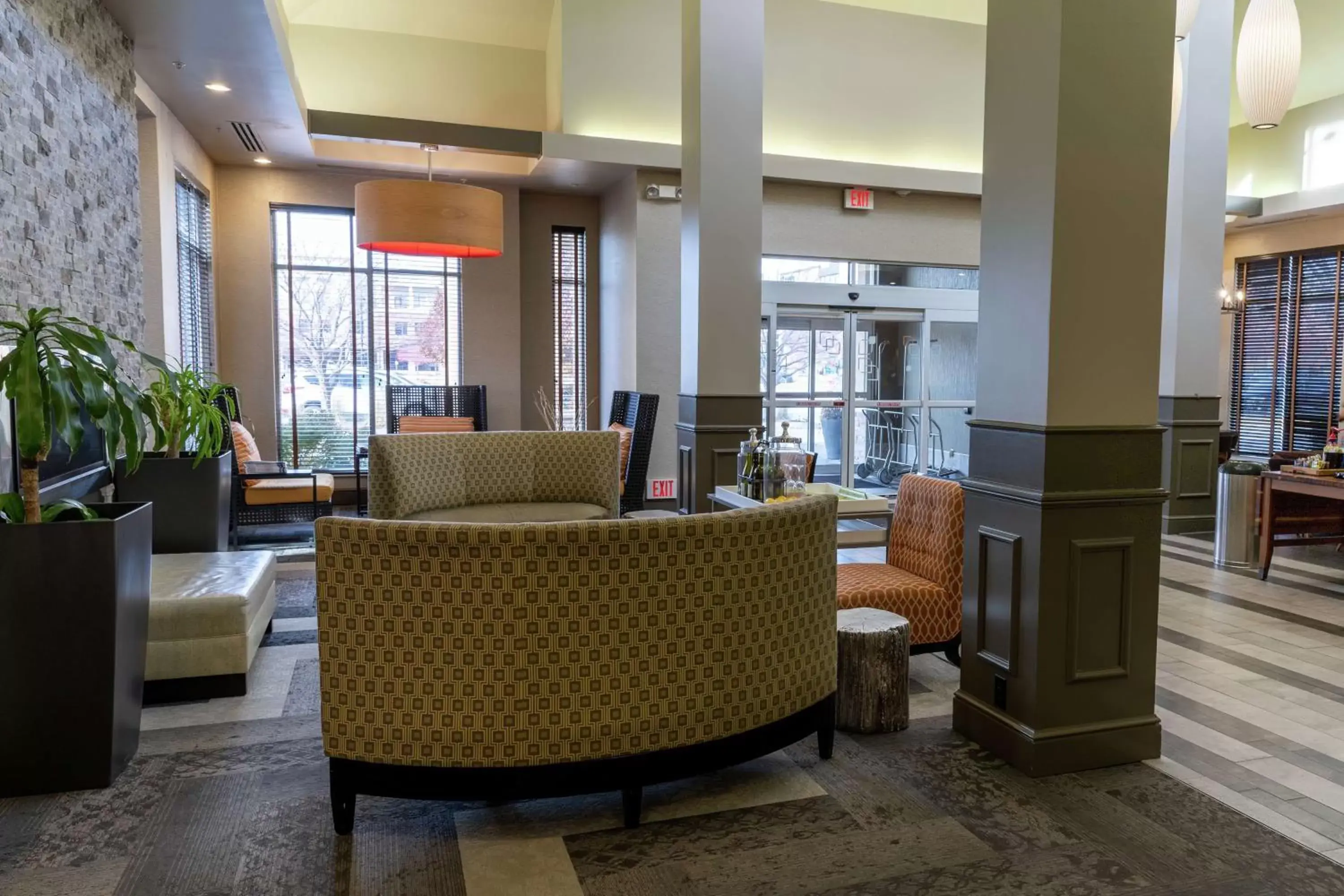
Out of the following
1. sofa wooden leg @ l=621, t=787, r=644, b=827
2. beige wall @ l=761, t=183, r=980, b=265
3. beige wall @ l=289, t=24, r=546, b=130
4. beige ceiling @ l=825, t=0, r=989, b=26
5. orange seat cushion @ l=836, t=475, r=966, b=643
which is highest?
beige ceiling @ l=825, t=0, r=989, b=26

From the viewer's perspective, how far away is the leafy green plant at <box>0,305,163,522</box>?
2539mm

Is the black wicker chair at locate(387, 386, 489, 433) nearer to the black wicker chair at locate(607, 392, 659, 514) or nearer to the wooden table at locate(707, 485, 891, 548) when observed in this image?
the black wicker chair at locate(607, 392, 659, 514)

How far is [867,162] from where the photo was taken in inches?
344

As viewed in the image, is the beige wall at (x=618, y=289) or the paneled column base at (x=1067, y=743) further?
the beige wall at (x=618, y=289)

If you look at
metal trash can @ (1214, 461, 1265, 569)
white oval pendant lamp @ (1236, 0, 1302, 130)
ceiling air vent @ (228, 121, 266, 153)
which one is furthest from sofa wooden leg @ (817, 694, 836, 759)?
ceiling air vent @ (228, 121, 266, 153)

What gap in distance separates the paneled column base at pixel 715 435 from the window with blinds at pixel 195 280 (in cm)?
402

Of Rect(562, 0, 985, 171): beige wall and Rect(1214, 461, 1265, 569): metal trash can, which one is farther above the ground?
Rect(562, 0, 985, 171): beige wall

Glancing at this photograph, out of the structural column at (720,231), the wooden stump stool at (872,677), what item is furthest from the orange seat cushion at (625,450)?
the wooden stump stool at (872,677)

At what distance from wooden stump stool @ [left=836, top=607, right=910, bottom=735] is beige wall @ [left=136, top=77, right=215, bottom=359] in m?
5.21

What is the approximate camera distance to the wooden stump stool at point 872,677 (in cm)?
310

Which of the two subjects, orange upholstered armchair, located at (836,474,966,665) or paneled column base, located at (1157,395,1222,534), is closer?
orange upholstered armchair, located at (836,474,966,665)

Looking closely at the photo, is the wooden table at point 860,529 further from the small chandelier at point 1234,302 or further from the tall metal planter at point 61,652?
the small chandelier at point 1234,302

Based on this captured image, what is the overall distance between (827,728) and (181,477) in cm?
344

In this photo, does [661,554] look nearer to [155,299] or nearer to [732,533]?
[732,533]
